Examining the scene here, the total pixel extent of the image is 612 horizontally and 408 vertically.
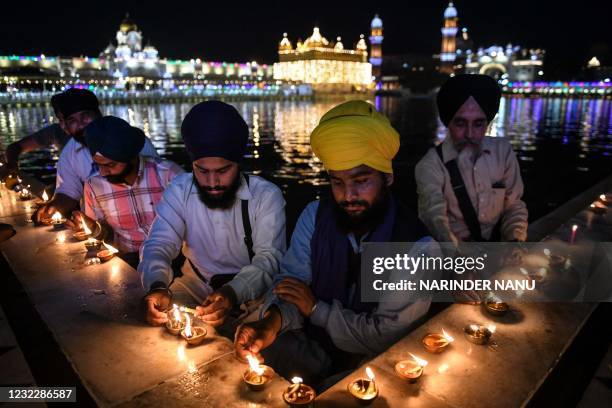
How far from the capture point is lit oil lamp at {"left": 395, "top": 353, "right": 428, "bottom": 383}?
195 centimetres

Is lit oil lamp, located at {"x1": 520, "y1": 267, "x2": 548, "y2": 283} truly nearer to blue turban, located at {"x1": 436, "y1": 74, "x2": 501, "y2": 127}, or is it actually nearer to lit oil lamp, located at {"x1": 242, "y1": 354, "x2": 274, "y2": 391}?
blue turban, located at {"x1": 436, "y1": 74, "x2": 501, "y2": 127}

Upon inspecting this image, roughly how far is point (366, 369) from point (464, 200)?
7.37 ft

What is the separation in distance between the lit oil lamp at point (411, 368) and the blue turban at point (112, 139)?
117 inches

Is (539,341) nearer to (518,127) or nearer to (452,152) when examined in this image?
(452,152)

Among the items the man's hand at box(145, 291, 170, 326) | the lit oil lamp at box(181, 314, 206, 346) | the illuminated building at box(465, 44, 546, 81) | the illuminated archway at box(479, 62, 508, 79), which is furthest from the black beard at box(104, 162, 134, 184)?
the illuminated archway at box(479, 62, 508, 79)

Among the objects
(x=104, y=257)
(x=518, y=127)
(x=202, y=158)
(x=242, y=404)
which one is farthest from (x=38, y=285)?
(x=518, y=127)

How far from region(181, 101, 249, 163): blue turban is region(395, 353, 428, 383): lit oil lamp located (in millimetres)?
1726

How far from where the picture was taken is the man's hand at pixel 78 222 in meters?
3.88

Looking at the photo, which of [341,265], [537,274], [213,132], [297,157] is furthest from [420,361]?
[297,157]

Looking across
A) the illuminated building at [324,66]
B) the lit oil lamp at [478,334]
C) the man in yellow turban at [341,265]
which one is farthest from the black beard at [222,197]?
the illuminated building at [324,66]

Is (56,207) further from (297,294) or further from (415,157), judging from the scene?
(415,157)

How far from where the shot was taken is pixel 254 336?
2.21 meters

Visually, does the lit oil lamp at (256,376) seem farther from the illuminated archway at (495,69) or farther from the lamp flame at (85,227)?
the illuminated archway at (495,69)

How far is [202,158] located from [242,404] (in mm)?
1618
